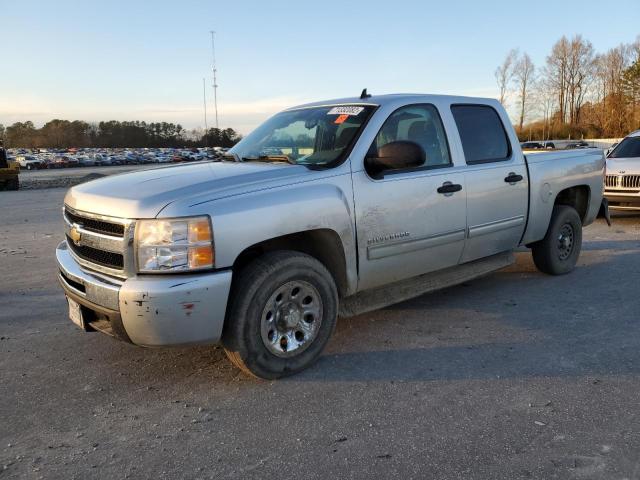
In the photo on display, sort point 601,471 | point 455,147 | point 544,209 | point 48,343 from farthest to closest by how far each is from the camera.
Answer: point 544,209, point 455,147, point 48,343, point 601,471

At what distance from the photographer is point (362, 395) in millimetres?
3328

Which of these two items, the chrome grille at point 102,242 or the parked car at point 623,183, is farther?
the parked car at point 623,183

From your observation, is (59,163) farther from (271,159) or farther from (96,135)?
(96,135)

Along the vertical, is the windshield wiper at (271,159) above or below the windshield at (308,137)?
below

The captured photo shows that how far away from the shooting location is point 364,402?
10.6 ft

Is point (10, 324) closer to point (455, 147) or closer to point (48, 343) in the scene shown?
point (48, 343)

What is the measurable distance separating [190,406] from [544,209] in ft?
13.3

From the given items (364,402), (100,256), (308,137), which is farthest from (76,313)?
(308,137)

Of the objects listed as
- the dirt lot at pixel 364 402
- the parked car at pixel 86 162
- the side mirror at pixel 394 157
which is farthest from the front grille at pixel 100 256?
the parked car at pixel 86 162

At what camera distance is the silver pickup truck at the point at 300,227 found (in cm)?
313

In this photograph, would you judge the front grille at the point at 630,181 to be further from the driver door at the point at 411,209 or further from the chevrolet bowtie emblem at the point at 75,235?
the chevrolet bowtie emblem at the point at 75,235

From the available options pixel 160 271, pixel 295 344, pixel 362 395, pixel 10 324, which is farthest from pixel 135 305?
pixel 10 324

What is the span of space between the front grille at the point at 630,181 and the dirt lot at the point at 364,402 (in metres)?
5.36

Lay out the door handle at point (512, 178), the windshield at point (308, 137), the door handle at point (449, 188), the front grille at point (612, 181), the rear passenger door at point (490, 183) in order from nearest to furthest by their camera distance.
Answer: the windshield at point (308, 137), the door handle at point (449, 188), the rear passenger door at point (490, 183), the door handle at point (512, 178), the front grille at point (612, 181)
